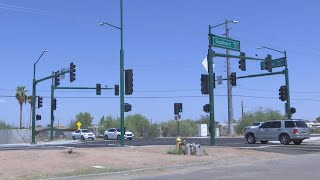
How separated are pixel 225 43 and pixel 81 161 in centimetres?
1745

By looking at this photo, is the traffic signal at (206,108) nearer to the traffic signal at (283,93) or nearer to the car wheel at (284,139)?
the car wheel at (284,139)

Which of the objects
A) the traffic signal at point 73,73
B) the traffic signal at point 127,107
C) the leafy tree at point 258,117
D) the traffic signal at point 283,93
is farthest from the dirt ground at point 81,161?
the leafy tree at point 258,117

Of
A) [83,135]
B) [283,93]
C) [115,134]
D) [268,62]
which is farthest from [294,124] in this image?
[83,135]

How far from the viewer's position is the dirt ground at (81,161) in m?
17.0

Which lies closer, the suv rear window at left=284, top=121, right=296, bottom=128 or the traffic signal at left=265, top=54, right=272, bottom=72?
the suv rear window at left=284, top=121, right=296, bottom=128

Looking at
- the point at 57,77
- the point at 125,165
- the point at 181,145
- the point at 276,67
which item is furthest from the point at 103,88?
the point at 125,165

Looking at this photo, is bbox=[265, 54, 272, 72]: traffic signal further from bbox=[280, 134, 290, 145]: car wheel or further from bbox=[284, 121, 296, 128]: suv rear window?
bbox=[280, 134, 290, 145]: car wheel

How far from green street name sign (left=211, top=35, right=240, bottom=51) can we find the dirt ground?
406 inches

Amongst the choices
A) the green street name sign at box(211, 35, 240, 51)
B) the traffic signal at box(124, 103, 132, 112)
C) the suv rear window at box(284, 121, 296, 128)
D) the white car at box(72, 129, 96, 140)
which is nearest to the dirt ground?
the traffic signal at box(124, 103, 132, 112)

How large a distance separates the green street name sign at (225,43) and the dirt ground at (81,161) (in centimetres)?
1032

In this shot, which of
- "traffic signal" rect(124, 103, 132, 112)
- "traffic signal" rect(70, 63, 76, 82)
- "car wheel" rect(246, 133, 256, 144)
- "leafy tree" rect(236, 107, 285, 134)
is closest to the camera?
"traffic signal" rect(124, 103, 132, 112)

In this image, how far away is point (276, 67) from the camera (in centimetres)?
4628

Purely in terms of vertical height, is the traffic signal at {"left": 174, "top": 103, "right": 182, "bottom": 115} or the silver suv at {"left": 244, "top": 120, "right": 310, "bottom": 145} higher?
the traffic signal at {"left": 174, "top": 103, "right": 182, "bottom": 115}

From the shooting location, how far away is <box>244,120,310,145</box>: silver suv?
123 feet
